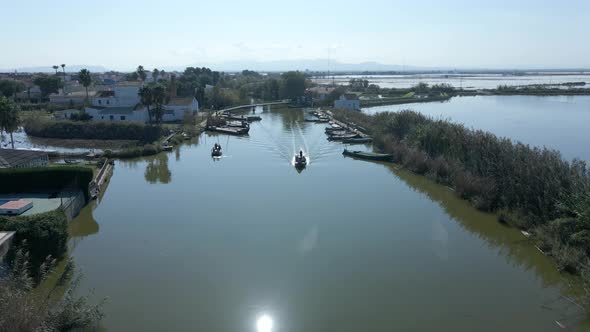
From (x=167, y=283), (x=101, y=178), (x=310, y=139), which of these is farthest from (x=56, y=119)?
(x=167, y=283)

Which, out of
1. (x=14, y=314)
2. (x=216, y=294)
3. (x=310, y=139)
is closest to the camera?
(x=14, y=314)

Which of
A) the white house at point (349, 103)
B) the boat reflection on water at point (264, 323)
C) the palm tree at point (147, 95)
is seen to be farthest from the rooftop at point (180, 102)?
the boat reflection on water at point (264, 323)

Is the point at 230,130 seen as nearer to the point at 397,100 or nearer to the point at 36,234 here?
the point at 36,234

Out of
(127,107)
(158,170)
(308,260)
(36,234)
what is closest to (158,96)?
(127,107)

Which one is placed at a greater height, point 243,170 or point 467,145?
point 467,145

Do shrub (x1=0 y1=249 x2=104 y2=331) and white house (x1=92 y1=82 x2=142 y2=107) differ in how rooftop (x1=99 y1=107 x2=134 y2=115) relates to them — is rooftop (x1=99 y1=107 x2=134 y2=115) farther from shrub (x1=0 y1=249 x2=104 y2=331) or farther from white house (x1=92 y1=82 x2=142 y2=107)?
shrub (x1=0 y1=249 x2=104 y2=331)

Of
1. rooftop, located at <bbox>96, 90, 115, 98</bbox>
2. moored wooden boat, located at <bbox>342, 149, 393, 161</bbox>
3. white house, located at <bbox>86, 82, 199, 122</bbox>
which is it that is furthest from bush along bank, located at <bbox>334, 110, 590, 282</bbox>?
rooftop, located at <bbox>96, 90, 115, 98</bbox>

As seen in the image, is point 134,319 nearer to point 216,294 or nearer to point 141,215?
point 216,294
